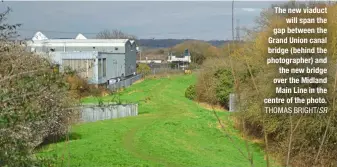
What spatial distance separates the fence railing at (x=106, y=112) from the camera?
30.0m

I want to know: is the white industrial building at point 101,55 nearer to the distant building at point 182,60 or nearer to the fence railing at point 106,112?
the fence railing at point 106,112

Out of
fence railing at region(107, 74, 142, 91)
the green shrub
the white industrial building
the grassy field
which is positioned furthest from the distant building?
the grassy field

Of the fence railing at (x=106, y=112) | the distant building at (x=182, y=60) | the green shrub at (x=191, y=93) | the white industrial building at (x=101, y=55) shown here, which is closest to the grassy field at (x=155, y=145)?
the fence railing at (x=106, y=112)

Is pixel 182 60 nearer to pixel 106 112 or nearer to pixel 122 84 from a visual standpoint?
pixel 122 84

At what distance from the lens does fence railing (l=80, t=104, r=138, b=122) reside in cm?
3003

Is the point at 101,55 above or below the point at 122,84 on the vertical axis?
above

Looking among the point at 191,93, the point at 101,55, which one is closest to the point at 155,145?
the point at 191,93

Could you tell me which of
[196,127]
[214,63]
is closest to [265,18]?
[196,127]

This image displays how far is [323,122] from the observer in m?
18.6

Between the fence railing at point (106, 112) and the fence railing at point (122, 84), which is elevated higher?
the fence railing at point (122, 84)

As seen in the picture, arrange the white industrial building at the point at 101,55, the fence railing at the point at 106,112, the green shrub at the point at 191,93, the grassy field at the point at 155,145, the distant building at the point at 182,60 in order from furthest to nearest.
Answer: the distant building at the point at 182,60
the white industrial building at the point at 101,55
the green shrub at the point at 191,93
the fence railing at the point at 106,112
the grassy field at the point at 155,145

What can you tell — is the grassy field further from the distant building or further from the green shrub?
the distant building

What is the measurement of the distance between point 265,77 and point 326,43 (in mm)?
2770

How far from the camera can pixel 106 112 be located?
31.5m
